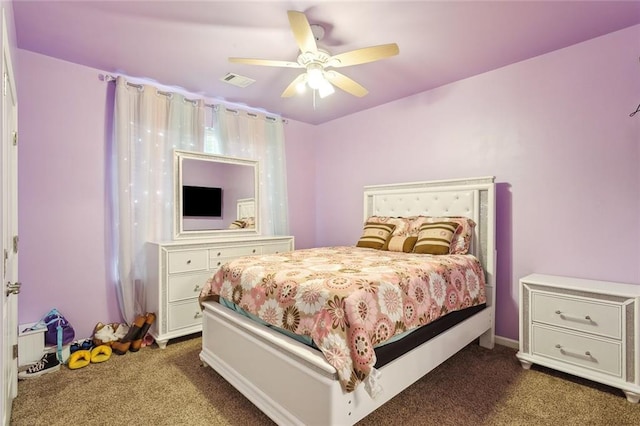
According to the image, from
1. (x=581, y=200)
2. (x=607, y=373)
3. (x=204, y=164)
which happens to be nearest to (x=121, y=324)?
(x=204, y=164)

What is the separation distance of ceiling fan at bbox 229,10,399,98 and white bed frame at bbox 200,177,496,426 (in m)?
1.53

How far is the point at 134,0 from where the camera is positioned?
6.43ft

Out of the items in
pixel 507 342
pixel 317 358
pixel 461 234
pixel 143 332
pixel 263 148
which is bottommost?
pixel 507 342

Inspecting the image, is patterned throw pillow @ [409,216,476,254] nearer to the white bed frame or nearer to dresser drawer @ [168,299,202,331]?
the white bed frame

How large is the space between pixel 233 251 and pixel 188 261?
453 millimetres

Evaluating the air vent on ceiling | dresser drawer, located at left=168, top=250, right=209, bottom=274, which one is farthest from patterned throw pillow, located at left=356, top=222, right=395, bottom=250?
the air vent on ceiling

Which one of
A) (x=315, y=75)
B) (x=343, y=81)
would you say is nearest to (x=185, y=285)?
(x=315, y=75)

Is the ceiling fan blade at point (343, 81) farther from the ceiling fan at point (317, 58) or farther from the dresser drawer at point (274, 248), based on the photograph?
the dresser drawer at point (274, 248)

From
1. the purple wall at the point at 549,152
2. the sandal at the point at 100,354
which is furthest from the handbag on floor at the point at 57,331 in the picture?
the purple wall at the point at 549,152

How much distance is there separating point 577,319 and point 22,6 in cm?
420

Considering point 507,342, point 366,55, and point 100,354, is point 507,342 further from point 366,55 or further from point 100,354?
point 100,354

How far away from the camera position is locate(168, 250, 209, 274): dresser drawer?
285 cm

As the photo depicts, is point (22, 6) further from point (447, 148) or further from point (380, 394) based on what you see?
point (447, 148)

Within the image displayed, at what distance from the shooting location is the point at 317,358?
4.91 feet
